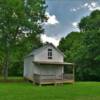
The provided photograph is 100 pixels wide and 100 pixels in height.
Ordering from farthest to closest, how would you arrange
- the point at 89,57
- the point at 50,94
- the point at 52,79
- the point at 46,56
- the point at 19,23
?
the point at 89,57 < the point at 19,23 < the point at 46,56 < the point at 52,79 < the point at 50,94

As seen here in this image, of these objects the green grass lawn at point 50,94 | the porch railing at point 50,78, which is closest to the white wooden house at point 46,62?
the porch railing at point 50,78

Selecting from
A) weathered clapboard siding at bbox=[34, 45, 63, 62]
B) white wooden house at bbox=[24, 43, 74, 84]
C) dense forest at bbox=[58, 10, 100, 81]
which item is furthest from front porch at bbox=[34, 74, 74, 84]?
dense forest at bbox=[58, 10, 100, 81]

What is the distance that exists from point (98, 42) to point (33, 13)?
11857 mm

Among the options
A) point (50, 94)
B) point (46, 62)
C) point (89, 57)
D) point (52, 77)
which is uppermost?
point (89, 57)

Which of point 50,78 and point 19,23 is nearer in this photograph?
point 50,78

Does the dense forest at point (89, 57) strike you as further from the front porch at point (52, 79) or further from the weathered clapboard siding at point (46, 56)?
the front porch at point (52, 79)

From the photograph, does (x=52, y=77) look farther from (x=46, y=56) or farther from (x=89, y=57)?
(x=89, y=57)

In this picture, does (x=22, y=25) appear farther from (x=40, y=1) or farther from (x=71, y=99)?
(x=71, y=99)

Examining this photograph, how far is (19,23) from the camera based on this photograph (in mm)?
42656

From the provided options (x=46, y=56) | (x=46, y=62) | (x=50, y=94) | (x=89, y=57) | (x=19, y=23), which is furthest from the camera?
(x=89, y=57)

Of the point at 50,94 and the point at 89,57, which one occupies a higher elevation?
the point at 89,57

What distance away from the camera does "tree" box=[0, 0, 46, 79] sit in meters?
42.2

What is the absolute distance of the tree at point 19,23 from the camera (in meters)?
42.2

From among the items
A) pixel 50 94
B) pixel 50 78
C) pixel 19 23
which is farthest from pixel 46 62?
pixel 50 94
